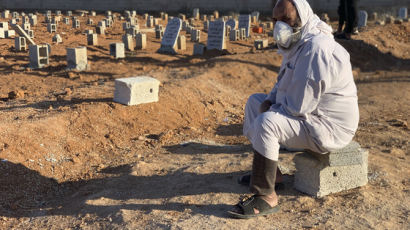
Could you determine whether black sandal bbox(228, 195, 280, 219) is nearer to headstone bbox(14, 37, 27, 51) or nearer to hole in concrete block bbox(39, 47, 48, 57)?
hole in concrete block bbox(39, 47, 48, 57)

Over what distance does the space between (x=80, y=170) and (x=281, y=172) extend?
2.22 m

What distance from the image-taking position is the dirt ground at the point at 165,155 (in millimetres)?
3652

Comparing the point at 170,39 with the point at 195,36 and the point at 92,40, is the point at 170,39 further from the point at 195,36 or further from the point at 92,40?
the point at 195,36

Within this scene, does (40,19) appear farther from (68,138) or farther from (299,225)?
(299,225)

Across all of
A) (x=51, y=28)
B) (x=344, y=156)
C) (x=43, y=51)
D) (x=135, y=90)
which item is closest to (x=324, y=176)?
Result: (x=344, y=156)

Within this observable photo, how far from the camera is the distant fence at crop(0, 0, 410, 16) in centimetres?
2464

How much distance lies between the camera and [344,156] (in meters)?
3.84

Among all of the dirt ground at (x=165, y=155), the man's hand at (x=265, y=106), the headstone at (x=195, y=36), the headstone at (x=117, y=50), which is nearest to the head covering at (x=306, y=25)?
the man's hand at (x=265, y=106)

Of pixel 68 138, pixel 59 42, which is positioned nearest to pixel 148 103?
pixel 68 138

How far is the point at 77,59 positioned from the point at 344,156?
793cm

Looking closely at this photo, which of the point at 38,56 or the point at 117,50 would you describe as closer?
the point at 38,56

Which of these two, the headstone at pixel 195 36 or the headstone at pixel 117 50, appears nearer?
the headstone at pixel 117 50

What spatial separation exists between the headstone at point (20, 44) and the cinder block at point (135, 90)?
8116 millimetres

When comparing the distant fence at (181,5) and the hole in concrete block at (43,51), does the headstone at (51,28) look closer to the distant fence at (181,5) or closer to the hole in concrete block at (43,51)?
the hole in concrete block at (43,51)
